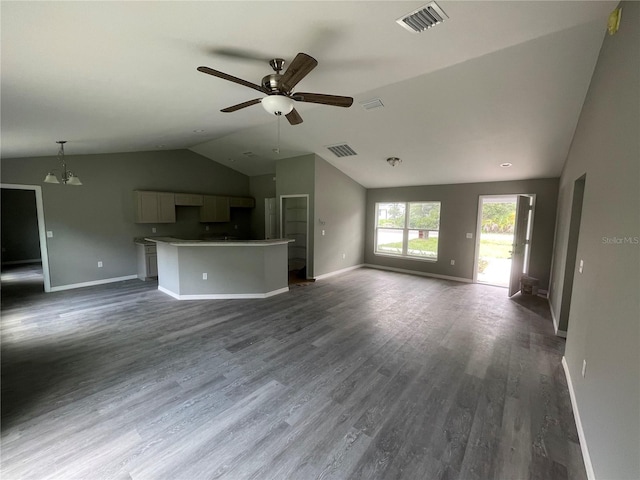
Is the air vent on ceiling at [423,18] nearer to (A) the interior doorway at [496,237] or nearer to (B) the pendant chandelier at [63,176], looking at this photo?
(A) the interior doorway at [496,237]

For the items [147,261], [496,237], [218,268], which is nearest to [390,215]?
[496,237]

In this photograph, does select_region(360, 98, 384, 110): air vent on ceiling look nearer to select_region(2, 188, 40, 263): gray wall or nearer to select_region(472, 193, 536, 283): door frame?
select_region(472, 193, 536, 283): door frame

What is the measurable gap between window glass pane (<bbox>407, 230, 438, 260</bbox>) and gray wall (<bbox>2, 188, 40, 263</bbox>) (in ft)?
35.3

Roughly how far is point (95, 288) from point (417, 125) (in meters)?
6.80

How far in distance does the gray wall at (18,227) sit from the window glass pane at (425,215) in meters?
10.7

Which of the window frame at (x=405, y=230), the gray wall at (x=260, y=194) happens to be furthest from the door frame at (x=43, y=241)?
the window frame at (x=405, y=230)

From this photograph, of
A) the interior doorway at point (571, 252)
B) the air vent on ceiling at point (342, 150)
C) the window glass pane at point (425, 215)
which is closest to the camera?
the interior doorway at point (571, 252)

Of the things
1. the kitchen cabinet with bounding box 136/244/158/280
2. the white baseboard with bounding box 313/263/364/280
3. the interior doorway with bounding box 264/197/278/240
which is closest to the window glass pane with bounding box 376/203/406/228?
the white baseboard with bounding box 313/263/364/280

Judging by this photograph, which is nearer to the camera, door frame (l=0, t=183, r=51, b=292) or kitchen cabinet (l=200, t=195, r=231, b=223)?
door frame (l=0, t=183, r=51, b=292)

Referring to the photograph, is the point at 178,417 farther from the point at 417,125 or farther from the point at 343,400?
the point at 417,125

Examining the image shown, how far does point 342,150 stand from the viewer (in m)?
5.52

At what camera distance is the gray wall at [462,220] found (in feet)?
17.4

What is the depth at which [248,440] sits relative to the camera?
1854 millimetres

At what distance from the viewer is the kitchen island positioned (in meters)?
4.66
